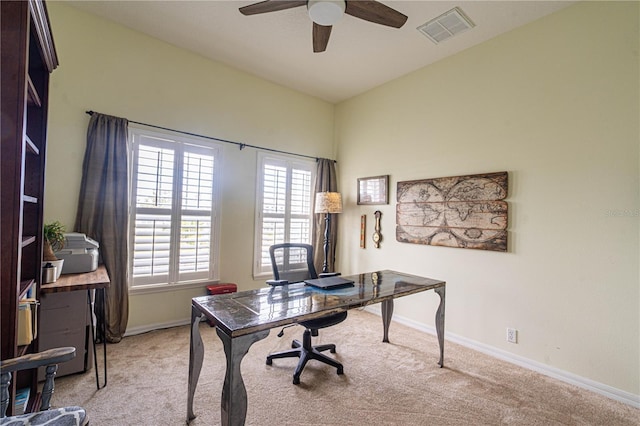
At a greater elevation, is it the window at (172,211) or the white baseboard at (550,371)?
the window at (172,211)

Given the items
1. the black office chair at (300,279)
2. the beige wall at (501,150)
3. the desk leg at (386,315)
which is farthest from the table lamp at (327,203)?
the desk leg at (386,315)

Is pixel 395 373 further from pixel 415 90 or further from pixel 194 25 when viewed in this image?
pixel 194 25

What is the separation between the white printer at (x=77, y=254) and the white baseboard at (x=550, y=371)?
340cm

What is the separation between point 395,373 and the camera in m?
2.39

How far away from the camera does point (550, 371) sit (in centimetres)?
246

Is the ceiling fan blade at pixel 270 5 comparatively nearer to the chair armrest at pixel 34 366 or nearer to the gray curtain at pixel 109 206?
the gray curtain at pixel 109 206

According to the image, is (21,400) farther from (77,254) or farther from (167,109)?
(167,109)

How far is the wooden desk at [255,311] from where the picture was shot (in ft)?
4.40

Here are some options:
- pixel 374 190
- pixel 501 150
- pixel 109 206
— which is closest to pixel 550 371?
pixel 501 150

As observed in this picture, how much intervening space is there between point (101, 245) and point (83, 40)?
197 centimetres

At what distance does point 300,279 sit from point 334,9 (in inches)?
92.1

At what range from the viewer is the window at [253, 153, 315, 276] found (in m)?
3.87

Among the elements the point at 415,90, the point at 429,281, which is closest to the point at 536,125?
the point at 415,90

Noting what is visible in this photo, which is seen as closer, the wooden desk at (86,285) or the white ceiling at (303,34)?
the wooden desk at (86,285)
